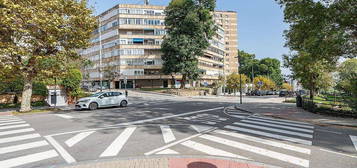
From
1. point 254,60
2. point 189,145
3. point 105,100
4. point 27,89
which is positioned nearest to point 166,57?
point 105,100

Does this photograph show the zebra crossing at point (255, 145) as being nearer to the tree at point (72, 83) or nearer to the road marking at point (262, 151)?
the road marking at point (262, 151)

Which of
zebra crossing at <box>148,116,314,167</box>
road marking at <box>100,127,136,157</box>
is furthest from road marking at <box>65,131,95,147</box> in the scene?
zebra crossing at <box>148,116,314,167</box>

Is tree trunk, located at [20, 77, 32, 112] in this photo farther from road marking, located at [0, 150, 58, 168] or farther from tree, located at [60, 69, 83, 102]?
road marking, located at [0, 150, 58, 168]

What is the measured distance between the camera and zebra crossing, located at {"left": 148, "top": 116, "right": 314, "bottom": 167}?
5.04m

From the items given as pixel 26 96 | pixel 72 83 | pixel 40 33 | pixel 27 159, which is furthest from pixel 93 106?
pixel 27 159

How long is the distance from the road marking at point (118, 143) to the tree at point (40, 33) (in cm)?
1044

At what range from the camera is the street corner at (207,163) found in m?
4.42

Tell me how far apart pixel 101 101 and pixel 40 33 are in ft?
22.4

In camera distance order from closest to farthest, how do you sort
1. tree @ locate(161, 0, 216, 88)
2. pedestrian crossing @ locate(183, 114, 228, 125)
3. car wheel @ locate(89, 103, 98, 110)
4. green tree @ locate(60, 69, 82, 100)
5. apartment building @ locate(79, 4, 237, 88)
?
pedestrian crossing @ locate(183, 114, 228, 125) < car wheel @ locate(89, 103, 98, 110) < green tree @ locate(60, 69, 82, 100) < tree @ locate(161, 0, 216, 88) < apartment building @ locate(79, 4, 237, 88)

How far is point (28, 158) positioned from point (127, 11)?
53.5 metres

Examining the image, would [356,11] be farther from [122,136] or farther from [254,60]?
[254,60]

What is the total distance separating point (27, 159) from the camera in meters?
4.98

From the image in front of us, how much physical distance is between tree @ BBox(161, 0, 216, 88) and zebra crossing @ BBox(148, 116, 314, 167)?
1152 inches

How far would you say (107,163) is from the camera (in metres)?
4.61
